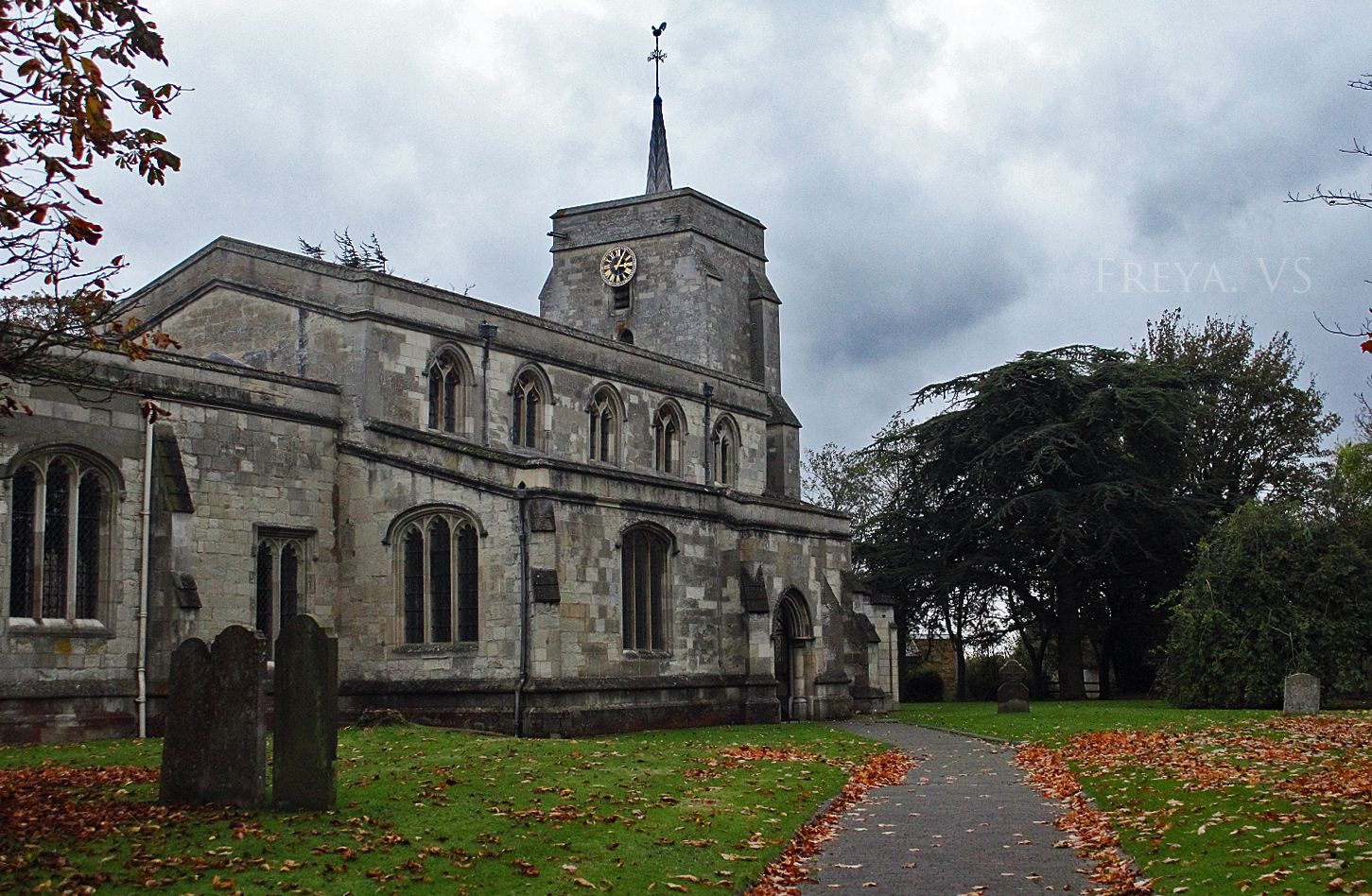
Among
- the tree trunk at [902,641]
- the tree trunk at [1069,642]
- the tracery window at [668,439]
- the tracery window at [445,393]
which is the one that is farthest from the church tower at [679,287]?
the tracery window at [445,393]

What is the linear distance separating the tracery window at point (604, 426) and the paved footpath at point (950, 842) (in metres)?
17.3

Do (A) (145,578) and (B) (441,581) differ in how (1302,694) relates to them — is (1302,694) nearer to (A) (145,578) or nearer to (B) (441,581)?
(B) (441,581)

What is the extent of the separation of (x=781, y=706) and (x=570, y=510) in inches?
397

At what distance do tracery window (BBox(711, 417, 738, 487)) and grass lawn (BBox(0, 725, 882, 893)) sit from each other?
2236cm

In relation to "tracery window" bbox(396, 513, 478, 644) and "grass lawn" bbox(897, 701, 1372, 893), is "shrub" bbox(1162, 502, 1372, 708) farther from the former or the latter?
"tracery window" bbox(396, 513, 478, 644)

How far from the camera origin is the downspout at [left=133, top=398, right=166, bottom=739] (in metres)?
A: 26.5

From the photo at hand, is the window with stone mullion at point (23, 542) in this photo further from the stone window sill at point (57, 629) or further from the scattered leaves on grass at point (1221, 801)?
the scattered leaves on grass at point (1221, 801)

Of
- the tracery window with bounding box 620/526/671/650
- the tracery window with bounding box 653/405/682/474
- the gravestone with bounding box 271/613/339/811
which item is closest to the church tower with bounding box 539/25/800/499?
the tracery window with bounding box 653/405/682/474

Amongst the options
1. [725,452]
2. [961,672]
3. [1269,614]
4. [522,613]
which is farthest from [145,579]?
[961,672]

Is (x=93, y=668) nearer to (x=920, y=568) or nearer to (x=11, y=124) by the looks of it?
(x=11, y=124)

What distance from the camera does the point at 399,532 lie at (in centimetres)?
3125

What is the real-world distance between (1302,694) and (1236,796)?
18943mm

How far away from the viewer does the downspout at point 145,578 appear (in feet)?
86.8

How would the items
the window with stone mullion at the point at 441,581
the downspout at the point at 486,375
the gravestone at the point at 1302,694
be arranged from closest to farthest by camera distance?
the window with stone mullion at the point at 441,581, the gravestone at the point at 1302,694, the downspout at the point at 486,375
